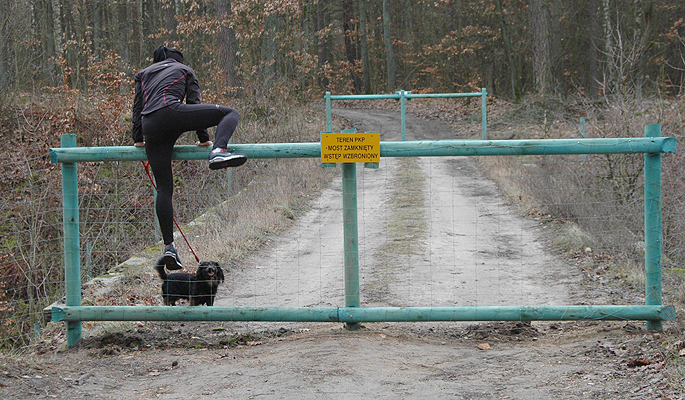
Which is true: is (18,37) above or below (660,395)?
above

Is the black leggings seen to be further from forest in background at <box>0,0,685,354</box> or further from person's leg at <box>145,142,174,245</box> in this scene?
forest in background at <box>0,0,685,354</box>

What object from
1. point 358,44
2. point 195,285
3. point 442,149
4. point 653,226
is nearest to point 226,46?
point 195,285

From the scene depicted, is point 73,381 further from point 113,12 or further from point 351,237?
point 113,12

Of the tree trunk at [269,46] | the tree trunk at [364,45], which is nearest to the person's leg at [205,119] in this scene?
the tree trunk at [269,46]

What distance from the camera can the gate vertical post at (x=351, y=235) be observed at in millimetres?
5254

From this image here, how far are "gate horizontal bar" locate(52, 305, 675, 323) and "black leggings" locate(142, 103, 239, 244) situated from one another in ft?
2.31

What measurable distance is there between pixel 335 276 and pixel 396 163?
1012 centimetres

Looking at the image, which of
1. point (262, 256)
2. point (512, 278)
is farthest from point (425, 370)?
point (262, 256)

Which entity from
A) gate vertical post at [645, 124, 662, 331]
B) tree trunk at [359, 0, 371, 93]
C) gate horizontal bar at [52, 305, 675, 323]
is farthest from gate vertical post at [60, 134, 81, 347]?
tree trunk at [359, 0, 371, 93]

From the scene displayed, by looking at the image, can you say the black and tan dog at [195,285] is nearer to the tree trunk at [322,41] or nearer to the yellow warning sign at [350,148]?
the yellow warning sign at [350,148]

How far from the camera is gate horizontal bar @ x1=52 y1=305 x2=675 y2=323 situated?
5.12 m

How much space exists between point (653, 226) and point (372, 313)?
7.74 feet

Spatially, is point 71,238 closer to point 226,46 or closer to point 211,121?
point 211,121

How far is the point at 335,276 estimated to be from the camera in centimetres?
798
